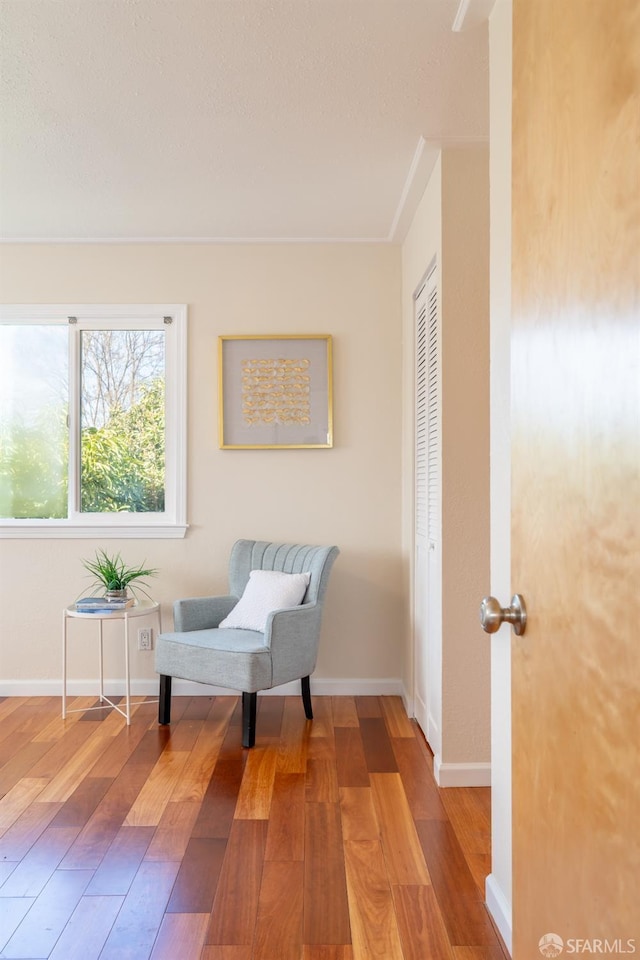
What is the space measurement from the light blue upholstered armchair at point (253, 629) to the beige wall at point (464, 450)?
816 millimetres

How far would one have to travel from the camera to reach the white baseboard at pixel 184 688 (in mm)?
4031

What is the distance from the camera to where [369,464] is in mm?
4070

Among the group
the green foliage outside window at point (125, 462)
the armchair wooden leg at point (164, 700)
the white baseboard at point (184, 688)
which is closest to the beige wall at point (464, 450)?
the white baseboard at point (184, 688)

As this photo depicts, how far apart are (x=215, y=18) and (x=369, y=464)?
2.39 metres

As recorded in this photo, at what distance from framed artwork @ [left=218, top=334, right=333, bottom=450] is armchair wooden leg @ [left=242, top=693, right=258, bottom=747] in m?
1.42

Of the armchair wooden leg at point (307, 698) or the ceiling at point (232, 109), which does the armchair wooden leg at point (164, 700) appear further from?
the ceiling at point (232, 109)

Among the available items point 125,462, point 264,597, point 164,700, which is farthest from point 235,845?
point 125,462

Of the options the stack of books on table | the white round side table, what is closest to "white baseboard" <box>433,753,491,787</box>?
the white round side table

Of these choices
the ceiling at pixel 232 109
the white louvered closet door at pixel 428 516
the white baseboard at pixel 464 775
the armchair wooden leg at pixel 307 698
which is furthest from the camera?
the armchair wooden leg at pixel 307 698

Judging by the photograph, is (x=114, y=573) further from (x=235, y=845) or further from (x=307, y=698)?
(x=235, y=845)

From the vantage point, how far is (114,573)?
380 cm

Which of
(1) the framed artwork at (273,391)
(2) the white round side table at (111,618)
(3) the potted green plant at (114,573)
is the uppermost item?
(1) the framed artwork at (273,391)

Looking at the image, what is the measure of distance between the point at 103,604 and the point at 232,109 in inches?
92.2

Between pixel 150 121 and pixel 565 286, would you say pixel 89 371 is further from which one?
pixel 565 286
